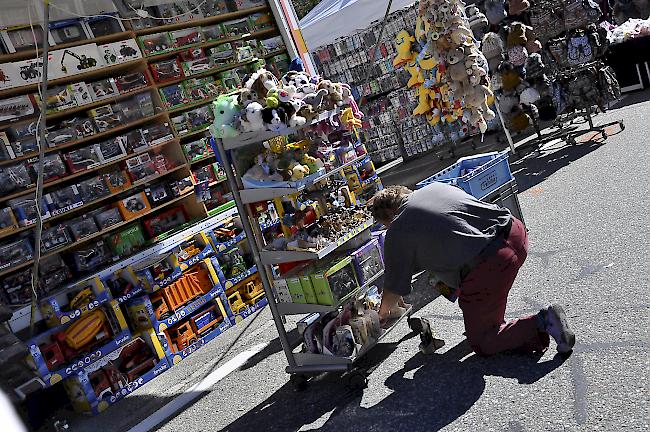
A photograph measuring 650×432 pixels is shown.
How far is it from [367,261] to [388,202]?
796 mm

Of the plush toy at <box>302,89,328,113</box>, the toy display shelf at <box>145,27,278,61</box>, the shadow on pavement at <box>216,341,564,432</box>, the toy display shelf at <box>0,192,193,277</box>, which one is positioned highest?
the toy display shelf at <box>145,27,278,61</box>

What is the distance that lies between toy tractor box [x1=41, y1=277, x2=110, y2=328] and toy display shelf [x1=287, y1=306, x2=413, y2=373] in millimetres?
2262

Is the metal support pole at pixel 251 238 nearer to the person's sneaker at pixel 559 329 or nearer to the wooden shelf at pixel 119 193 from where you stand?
the person's sneaker at pixel 559 329

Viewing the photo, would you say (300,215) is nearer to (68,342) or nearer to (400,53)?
(68,342)

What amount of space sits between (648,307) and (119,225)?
5076 millimetres

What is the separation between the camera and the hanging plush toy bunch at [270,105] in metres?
4.53

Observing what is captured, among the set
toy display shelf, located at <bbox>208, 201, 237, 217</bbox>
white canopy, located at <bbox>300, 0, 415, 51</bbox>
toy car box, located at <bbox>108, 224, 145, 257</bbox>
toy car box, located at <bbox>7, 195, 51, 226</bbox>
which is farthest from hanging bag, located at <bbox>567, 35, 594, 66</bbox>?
toy car box, located at <bbox>7, 195, 51, 226</bbox>

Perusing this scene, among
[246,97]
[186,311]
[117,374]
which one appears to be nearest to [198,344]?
[186,311]

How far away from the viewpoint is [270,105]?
460 cm

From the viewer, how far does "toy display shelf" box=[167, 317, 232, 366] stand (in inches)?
259

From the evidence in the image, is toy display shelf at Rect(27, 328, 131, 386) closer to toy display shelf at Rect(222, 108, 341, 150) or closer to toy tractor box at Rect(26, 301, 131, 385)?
toy tractor box at Rect(26, 301, 131, 385)

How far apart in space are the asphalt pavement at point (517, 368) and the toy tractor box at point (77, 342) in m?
0.52

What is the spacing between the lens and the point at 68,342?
19.2ft

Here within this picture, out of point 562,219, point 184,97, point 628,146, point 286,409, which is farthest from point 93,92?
point 628,146
